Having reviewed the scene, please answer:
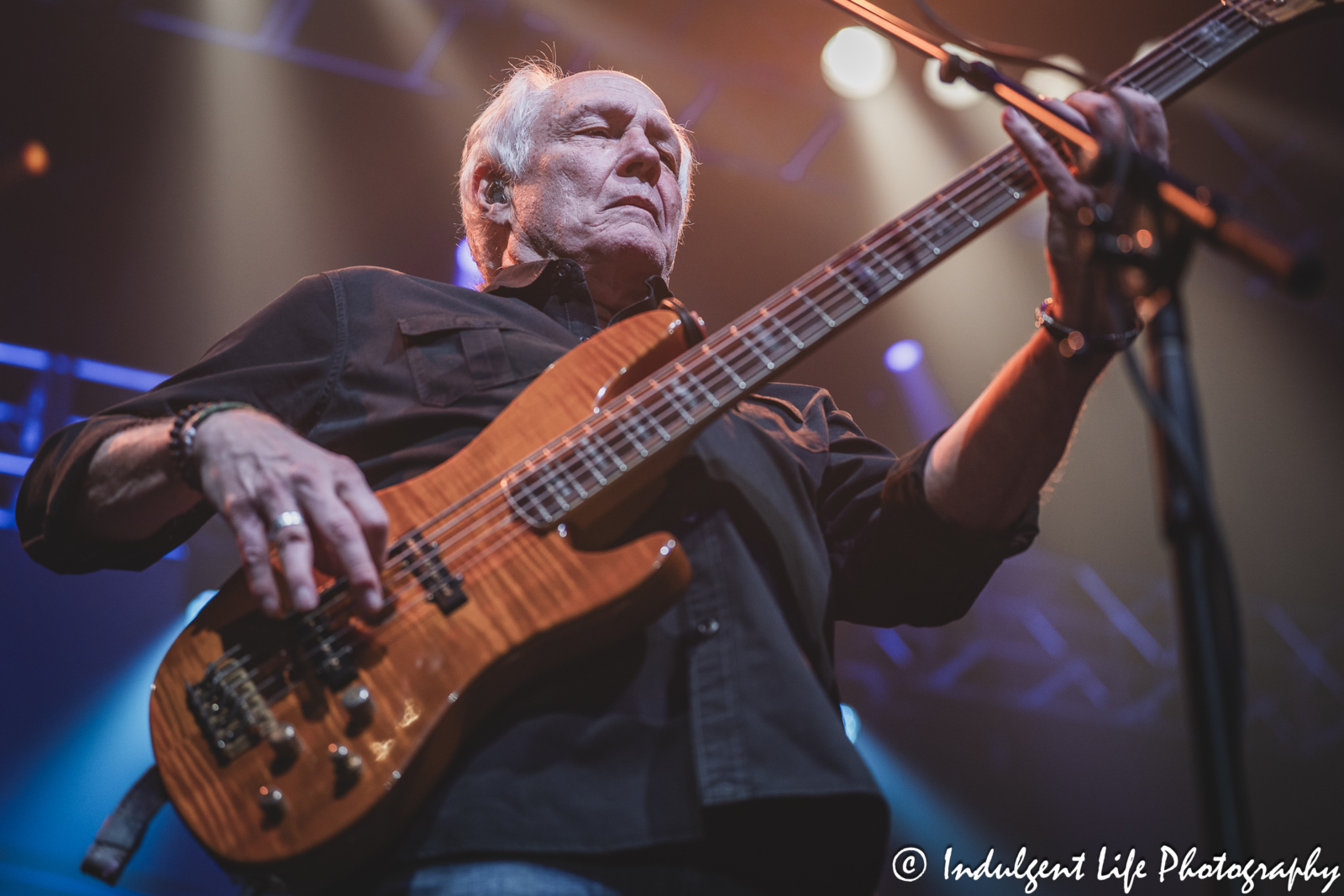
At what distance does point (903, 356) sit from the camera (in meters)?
7.34

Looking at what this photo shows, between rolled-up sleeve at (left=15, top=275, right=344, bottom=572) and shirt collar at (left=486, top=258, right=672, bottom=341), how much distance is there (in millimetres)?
437

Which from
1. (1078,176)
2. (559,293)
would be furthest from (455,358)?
(1078,176)

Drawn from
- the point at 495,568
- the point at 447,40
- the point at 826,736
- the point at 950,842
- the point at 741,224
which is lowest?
the point at 950,842

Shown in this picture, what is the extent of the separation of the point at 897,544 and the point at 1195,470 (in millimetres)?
1061

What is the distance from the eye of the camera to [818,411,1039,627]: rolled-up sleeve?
1941mm

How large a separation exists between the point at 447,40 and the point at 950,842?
6521 millimetres

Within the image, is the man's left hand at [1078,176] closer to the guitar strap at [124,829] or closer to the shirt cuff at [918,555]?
the shirt cuff at [918,555]

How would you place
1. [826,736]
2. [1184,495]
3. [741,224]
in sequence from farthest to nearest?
[741,224] < [826,736] < [1184,495]

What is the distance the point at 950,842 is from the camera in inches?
278

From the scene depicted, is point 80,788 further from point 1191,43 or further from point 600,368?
point 1191,43

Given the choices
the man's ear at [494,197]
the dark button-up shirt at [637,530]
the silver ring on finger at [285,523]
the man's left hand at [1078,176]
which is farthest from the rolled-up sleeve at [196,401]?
the man's left hand at [1078,176]

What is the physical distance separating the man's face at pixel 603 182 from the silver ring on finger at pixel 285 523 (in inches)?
49.0

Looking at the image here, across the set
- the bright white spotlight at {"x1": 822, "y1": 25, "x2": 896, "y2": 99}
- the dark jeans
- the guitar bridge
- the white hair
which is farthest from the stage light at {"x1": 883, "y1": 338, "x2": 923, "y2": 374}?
the guitar bridge

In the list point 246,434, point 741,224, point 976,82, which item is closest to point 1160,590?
point 741,224
